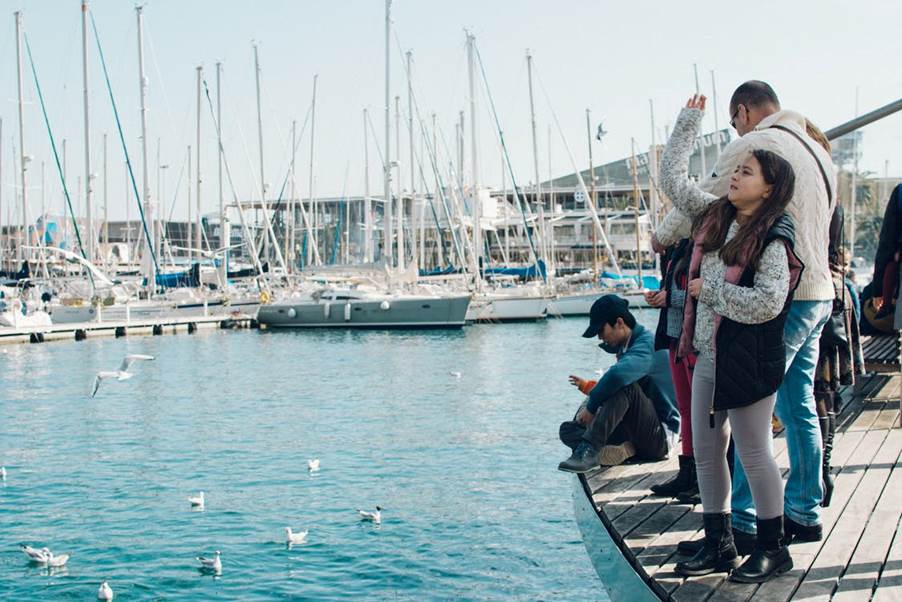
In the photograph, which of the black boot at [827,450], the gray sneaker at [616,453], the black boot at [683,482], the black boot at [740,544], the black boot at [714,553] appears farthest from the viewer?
the gray sneaker at [616,453]

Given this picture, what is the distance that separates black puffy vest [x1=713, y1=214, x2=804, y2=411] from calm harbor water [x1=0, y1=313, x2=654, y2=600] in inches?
210

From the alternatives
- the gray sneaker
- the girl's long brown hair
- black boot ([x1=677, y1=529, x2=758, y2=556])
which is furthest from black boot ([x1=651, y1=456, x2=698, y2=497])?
the girl's long brown hair

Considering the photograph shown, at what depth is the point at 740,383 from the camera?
14.3 feet

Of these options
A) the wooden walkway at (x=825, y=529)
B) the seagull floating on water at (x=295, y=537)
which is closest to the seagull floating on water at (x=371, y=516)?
the seagull floating on water at (x=295, y=537)

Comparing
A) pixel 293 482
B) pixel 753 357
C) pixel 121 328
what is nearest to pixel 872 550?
pixel 753 357

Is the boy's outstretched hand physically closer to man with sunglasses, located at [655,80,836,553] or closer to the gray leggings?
man with sunglasses, located at [655,80,836,553]

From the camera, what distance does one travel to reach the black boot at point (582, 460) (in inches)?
253

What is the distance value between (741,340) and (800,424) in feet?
2.32

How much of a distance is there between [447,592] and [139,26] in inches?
1872

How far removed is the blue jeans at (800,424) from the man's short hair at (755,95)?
102cm

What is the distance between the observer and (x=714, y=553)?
4707 millimetres

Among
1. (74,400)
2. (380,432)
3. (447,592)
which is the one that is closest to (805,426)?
(447,592)

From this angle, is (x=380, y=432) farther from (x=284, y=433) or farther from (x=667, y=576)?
(x=667, y=576)

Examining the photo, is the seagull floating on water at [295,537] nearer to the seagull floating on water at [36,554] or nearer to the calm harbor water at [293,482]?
the calm harbor water at [293,482]
